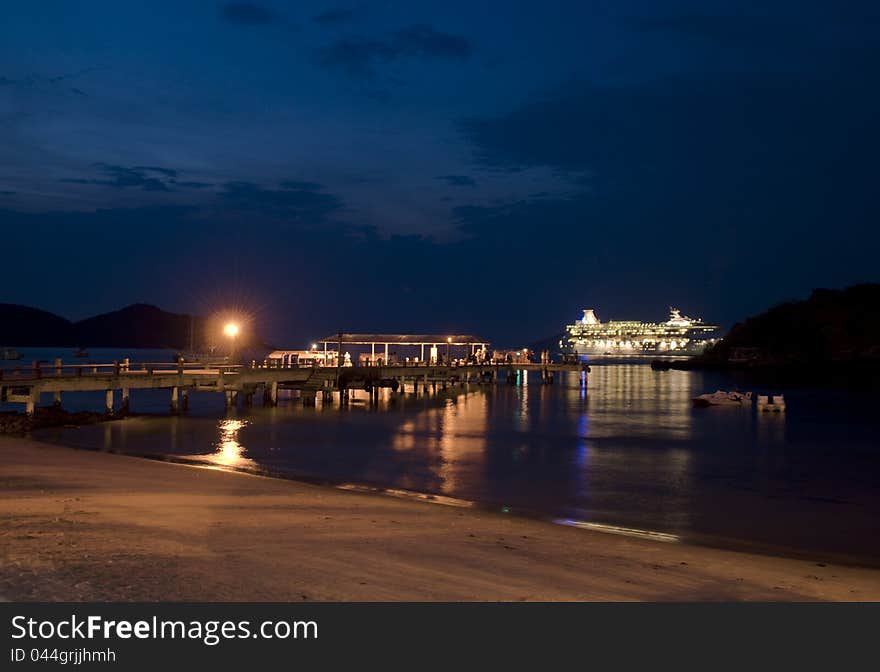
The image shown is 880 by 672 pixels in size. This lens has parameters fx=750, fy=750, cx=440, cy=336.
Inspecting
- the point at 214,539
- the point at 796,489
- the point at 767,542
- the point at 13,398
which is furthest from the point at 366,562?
the point at 13,398

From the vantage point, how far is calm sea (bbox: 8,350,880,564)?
55.3 feet

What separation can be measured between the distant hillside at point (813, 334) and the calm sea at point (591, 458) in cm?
11130

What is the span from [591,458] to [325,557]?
20459 mm

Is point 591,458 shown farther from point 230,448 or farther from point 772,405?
point 772,405

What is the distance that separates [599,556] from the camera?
395 inches

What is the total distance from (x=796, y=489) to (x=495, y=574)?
1669cm

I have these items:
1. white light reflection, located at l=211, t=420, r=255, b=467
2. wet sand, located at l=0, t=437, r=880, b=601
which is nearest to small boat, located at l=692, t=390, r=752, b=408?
white light reflection, located at l=211, t=420, r=255, b=467

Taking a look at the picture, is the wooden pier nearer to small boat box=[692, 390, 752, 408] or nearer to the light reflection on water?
the light reflection on water

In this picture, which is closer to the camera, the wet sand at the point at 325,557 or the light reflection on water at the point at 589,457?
the wet sand at the point at 325,557

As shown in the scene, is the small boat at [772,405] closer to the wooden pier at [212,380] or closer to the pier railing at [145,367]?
the wooden pier at [212,380]

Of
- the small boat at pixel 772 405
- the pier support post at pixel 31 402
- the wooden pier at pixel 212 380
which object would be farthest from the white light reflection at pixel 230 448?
the small boat at pixel 772 405

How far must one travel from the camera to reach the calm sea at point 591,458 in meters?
16.9

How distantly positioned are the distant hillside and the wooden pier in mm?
101330

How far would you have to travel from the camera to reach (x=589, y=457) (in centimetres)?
2833
